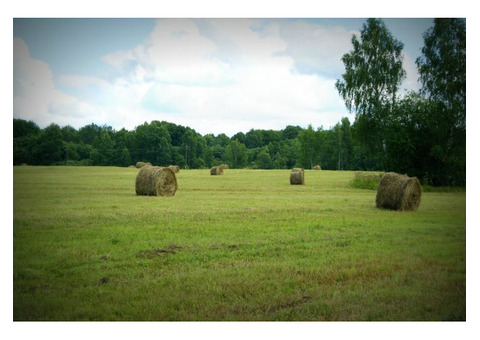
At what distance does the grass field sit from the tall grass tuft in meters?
11.7

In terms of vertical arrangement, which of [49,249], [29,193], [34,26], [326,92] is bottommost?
[49,249]

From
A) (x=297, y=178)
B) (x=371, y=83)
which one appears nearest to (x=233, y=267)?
(x=371, y=83)

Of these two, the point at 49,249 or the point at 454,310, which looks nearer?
the point at 454,310

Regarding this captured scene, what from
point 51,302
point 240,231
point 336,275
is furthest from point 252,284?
point 240,231

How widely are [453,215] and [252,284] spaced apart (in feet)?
16.0

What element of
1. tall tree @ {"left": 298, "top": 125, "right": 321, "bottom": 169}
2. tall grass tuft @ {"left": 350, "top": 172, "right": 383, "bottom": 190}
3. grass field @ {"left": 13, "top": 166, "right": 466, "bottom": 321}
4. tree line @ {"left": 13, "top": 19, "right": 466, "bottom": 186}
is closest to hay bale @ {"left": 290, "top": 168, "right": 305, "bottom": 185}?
tall grass tuft @ {"left": 350, "top": 172, "right": 383, "bottom": 190}

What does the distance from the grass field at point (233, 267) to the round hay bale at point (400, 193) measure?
7.84 feet

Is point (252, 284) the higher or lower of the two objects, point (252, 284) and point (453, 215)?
the lower

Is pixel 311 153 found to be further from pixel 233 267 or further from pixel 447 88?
pixel 233 267

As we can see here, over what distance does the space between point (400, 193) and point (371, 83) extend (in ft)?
41.3

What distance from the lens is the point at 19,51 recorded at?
18.6 feet

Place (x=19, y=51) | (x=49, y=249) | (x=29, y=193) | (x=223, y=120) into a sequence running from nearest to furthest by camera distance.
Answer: (x=19, y=51) → (x=49, y=249) → (x=29, y=193) → (x=223, y=120)

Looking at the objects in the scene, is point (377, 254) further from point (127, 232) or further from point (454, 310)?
point (127, 232)

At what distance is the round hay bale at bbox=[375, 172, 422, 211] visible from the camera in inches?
448
